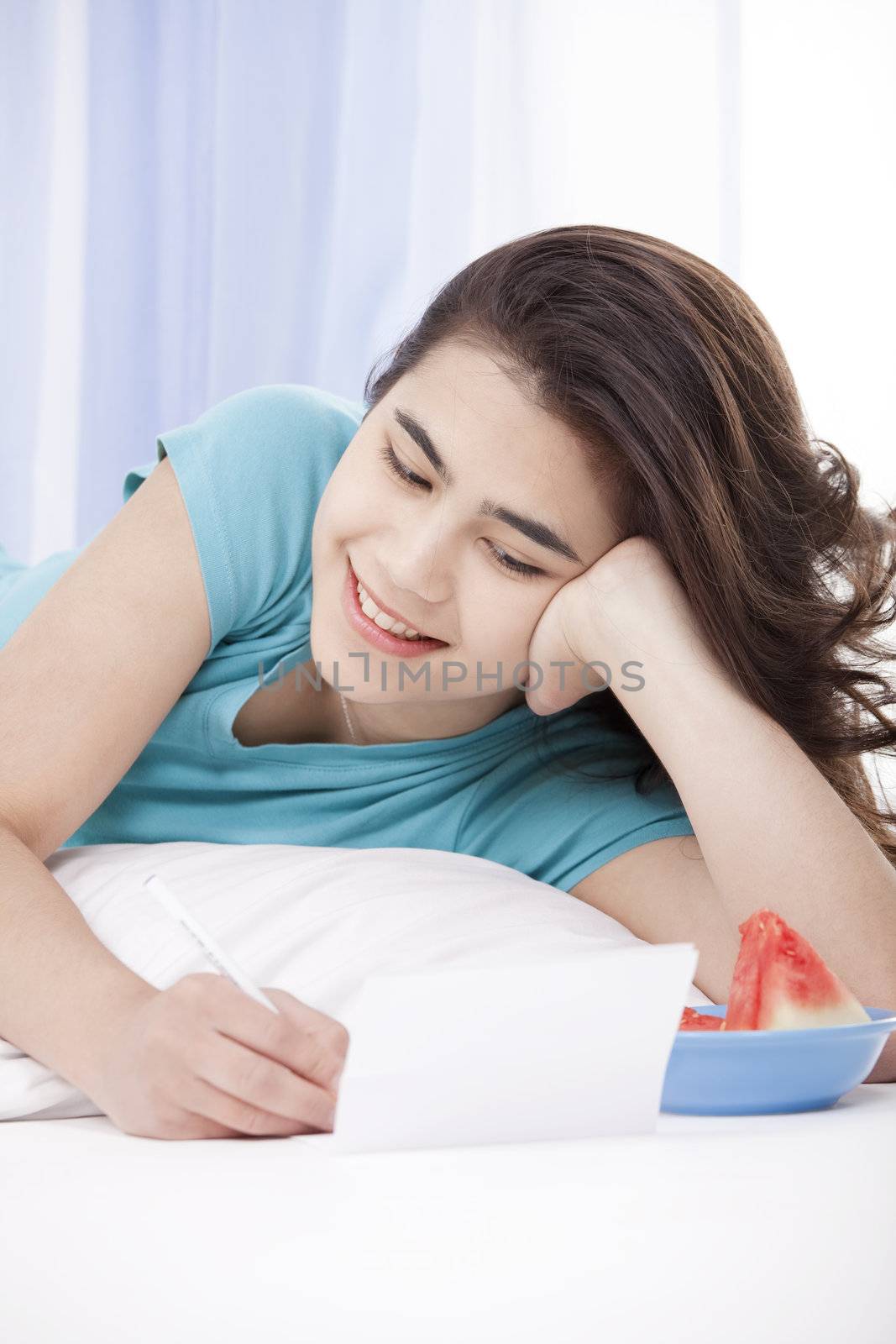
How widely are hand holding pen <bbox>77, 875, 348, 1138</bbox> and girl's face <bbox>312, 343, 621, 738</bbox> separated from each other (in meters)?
0.48

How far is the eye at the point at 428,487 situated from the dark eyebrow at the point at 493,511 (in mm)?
Answer: 28

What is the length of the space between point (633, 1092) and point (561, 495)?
1.96ft

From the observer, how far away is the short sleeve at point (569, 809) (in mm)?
1257

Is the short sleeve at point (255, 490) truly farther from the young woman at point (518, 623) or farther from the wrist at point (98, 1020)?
the wrist at point (98, 1020)

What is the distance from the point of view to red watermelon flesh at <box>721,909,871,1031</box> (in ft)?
2.31

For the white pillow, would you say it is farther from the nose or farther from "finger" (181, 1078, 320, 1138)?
the nose

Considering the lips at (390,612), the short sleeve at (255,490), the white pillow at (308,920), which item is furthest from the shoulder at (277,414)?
the white pillow at (308,920)

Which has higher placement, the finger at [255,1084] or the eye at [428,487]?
the eye at [428,487]

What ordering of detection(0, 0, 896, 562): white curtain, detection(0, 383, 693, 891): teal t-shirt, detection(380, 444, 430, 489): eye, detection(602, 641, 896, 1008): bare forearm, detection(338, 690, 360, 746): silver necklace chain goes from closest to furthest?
1. detection(602, 641, 896, 1008): bare forearm
2. detection(380, 444, 430, 489): eye
3. detection(0, 383, 693, 891): teal t-shirt
4. detection(338, 690, 360, 746): silver necklace chain
5. detection(0, 0, 896, 562): white curtain

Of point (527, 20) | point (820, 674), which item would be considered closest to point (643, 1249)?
point (820, 674)

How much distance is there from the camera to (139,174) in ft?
7.65

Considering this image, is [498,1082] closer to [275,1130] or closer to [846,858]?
[275,1130]

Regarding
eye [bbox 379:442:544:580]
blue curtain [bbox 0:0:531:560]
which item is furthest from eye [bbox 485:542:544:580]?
blue curtain [bbox 0:0:531:560]

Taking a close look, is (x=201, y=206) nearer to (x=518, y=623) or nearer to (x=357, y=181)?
(x=357, y=181)
